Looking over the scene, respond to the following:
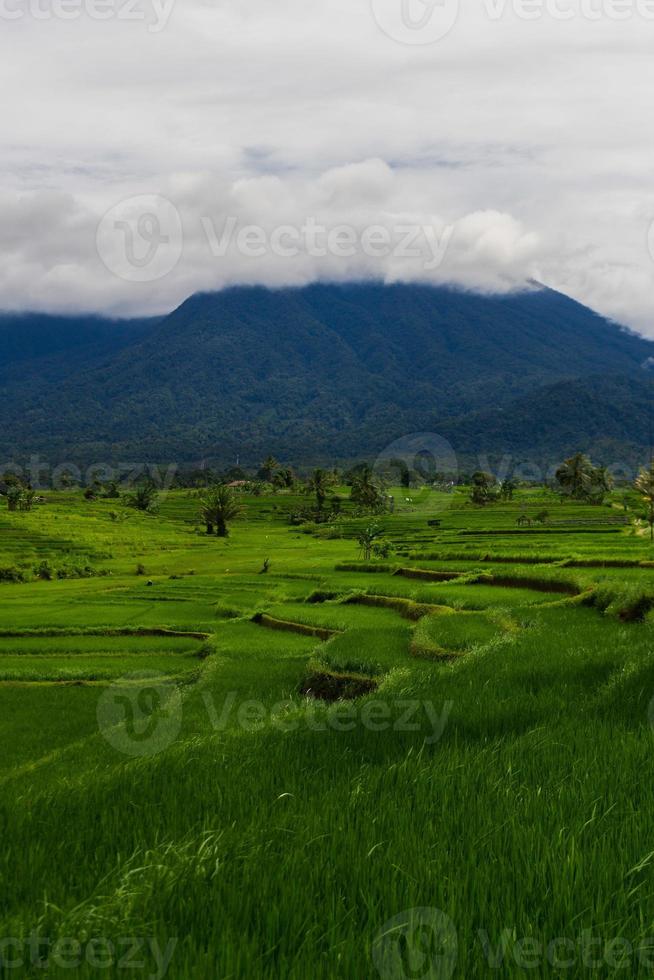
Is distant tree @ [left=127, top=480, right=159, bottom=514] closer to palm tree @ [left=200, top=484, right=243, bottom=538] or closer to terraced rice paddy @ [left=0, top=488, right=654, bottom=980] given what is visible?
palm tree @ [left=200, top=484, right=243, bottom=538]

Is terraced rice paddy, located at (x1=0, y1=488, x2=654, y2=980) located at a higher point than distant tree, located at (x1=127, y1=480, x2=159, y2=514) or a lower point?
higher

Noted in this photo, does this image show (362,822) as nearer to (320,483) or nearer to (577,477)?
(320,483)

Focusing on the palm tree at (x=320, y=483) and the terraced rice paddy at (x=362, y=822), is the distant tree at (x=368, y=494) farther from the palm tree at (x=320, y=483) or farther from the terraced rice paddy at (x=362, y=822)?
the terraced rice paddy at (x=362, y=822)

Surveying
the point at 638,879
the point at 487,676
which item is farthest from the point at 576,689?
the point at 638,879

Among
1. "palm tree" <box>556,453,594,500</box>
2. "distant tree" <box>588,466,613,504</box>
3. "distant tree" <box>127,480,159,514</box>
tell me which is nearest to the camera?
"distant tree" <box>127,480,159,514</box>

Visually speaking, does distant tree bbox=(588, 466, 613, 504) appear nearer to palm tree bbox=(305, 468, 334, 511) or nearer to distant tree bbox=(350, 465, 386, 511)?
distant tree bbox=(350, 465, 386, 511)

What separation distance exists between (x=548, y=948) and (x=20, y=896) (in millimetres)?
2621

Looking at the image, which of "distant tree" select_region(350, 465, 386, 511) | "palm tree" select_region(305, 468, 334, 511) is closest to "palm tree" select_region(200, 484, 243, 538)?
"palm tree" select_region(305, 468, 334, 511)

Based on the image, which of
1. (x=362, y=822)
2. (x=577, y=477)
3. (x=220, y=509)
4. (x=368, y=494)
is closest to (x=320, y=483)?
(x=368, y=494)

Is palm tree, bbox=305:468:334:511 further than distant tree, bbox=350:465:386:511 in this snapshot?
Yes

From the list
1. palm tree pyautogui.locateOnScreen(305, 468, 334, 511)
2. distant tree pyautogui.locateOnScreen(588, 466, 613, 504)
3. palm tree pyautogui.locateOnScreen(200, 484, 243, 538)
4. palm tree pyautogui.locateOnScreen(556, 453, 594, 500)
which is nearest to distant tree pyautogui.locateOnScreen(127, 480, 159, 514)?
palm tree pyautogui.locateOnScreen(305, 468, 334, 511)

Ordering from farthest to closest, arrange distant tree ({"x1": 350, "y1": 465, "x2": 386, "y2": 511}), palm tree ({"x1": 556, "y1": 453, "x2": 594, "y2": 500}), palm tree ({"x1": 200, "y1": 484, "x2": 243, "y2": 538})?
palm tree ({"x1": 556, "y1": 453, "x2": 594, "y2": 500})
distant tree ({"x1": 350, "y1": 465, "x2": 386, "y2": 511})
palm tree ({"x1": 200, "y1": 484, "x2": 243, "y2": 538})

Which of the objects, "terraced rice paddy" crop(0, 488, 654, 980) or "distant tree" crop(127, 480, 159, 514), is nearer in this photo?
"terraced rice paddy" crop(0, 488, 654, 980)

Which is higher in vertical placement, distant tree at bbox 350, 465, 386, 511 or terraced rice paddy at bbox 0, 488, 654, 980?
terraced rice paddy at bbox 0, 488, 654, 980
